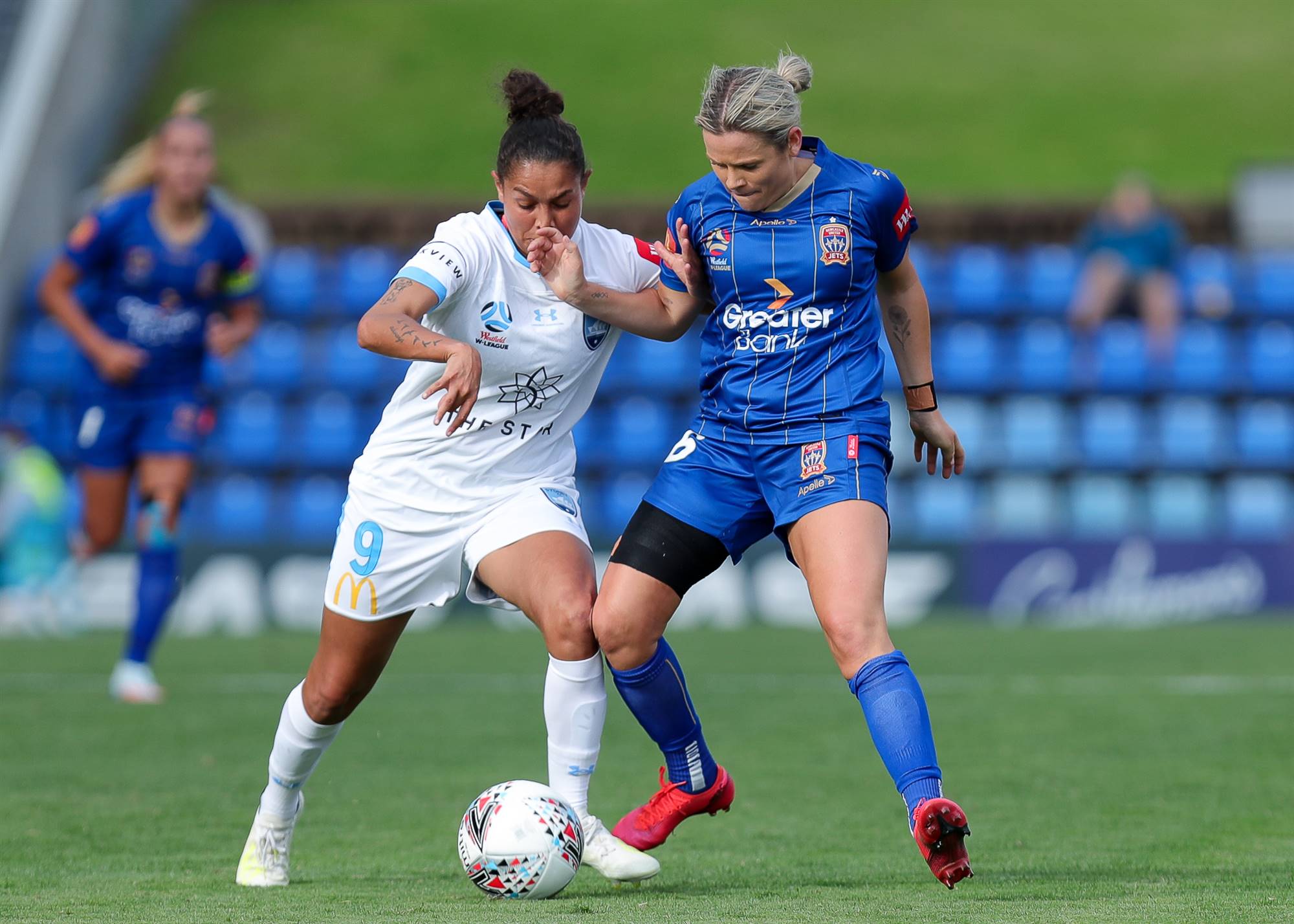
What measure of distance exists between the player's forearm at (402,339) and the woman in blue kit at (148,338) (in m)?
4.27

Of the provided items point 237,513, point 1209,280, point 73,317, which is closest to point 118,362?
point 73,317

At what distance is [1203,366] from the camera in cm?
1614

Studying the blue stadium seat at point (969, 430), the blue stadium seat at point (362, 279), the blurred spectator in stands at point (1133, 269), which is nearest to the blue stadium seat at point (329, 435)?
the blue stadium seat at point (362, 279)

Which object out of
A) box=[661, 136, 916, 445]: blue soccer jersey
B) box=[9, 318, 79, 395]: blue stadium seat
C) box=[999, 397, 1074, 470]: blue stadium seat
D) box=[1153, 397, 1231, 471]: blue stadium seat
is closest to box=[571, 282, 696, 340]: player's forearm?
box=[661, 136, 916, 445]: blue soccer jersey

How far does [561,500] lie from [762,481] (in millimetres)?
540

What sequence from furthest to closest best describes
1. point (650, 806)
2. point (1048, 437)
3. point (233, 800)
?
point (1048, 437)
point (233, 800)
point (650, 806)

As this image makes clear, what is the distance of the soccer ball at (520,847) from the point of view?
13.7 feet

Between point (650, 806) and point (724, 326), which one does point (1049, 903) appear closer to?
point (650, 806)

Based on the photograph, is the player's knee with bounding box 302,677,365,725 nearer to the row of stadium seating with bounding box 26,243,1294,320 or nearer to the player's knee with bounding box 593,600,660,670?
the player's knee with bounding box 593,600,660,670

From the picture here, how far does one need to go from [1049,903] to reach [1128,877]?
0.53 m

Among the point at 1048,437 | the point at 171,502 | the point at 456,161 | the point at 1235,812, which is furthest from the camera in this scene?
the point at 456,161

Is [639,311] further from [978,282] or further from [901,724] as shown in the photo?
[978,282]

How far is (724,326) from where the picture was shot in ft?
15.1

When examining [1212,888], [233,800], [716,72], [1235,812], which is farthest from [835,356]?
[233,800]
